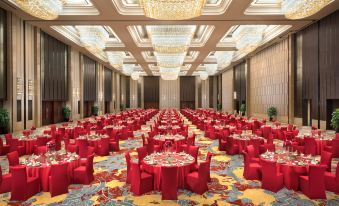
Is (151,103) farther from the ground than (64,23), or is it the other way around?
(64,23)

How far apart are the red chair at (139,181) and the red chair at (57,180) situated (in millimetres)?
1227

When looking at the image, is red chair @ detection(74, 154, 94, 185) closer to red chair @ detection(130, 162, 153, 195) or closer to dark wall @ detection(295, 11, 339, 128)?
red chair @ detection(130, 162, 153, 195)

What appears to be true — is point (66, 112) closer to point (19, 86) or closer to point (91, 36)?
point (19, 86)

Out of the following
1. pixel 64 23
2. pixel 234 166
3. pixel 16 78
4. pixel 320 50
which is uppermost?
pixel 64 23

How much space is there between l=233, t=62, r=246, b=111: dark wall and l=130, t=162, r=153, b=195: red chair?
22.6 meters

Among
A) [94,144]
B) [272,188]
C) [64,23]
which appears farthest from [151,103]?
[272,188]

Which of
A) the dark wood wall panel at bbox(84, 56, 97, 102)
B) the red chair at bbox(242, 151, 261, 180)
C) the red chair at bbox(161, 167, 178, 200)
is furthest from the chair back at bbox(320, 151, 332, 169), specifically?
the dark wood wall panel at bbox(84, 56, 97, 102)

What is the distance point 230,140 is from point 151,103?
33.6 meters

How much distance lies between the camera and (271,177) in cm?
532

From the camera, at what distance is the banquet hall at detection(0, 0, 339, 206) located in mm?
5207

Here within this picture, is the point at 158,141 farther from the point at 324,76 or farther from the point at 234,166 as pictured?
the point at 324,76

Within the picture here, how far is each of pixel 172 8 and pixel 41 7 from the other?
11.5ft

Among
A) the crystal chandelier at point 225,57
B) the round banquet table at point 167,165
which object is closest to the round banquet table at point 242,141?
the round banquet table at point 167,165

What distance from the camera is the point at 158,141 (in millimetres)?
8398
